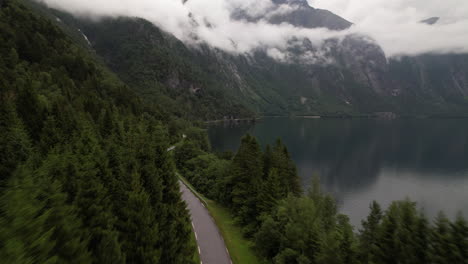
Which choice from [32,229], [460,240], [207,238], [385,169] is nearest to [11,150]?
[32,229]

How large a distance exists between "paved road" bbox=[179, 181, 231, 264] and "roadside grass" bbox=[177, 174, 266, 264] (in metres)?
0.75

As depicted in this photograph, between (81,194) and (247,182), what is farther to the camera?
(247,182)

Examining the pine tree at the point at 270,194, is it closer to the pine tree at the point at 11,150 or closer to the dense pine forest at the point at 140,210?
the dense pine forest at the point at 140,210

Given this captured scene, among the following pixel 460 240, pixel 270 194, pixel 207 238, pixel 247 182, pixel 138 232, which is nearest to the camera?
pixel 460 240

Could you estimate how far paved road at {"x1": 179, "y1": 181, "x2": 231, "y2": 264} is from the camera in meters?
27.5

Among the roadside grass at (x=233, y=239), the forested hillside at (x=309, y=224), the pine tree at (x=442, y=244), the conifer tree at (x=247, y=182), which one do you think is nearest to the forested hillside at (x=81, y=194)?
the roadside grass at (x=233, y=239)

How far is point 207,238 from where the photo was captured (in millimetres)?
31297

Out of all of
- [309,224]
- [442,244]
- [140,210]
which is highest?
[140,210]

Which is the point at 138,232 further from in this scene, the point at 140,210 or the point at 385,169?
the point at 385,169

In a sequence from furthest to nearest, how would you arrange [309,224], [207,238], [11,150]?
[207,238]
[309,224]
[11,150]

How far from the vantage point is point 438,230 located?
14.3 meters

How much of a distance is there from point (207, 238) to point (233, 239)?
3520 mm

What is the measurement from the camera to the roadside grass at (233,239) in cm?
2921

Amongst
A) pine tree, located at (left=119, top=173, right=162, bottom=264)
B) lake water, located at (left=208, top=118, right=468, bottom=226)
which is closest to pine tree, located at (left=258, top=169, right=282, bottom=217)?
pine tree, located at (left=119, top=173, right=162, bottom=264)
